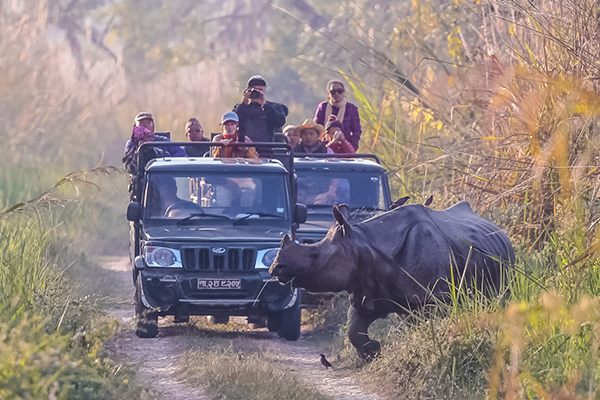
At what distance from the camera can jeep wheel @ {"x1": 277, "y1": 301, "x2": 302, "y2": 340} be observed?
373 inches

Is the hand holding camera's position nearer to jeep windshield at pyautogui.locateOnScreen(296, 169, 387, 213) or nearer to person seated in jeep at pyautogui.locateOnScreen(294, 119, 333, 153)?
person seated in jeep at pyautogui.locateOnScreen(294, 119, 333, 153)

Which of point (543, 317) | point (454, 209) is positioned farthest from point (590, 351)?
point (454, 209)

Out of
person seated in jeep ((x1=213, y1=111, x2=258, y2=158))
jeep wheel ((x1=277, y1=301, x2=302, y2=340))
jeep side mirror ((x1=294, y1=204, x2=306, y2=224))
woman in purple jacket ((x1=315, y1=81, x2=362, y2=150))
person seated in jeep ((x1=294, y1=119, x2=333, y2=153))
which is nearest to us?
jeep wheel ((x1=277, y1=301, x2=302, y2=340))

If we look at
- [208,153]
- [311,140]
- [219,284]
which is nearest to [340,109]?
[311,140]

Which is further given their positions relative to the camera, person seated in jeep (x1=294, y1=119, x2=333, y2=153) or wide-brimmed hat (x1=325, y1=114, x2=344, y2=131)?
wide-brimmed hat (x1=325, y1=114, x2=344, y2=131)

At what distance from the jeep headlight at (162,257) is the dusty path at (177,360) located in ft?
1.62

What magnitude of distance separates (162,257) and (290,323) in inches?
54.9

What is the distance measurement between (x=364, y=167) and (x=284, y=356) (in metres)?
3.30

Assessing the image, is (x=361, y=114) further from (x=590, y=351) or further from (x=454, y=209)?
(x=590, y=351)

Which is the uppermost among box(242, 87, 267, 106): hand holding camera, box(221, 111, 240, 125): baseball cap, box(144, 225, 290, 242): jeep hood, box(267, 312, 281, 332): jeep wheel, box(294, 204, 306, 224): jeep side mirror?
box(242, 87, 267, 106): hand holding camera

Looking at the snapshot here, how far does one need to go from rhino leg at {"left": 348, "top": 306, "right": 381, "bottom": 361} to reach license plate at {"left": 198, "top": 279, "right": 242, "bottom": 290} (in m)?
1.65

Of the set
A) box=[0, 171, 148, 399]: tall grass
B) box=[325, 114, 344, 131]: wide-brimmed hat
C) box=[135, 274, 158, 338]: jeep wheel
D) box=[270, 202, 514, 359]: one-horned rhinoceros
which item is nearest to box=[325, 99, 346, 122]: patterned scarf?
box=[325, 114, 344, 131]: wide-brimmed hat

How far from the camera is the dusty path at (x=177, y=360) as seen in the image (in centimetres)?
725

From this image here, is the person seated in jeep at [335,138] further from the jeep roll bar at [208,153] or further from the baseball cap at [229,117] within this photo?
the baseball cap at [229,117]
